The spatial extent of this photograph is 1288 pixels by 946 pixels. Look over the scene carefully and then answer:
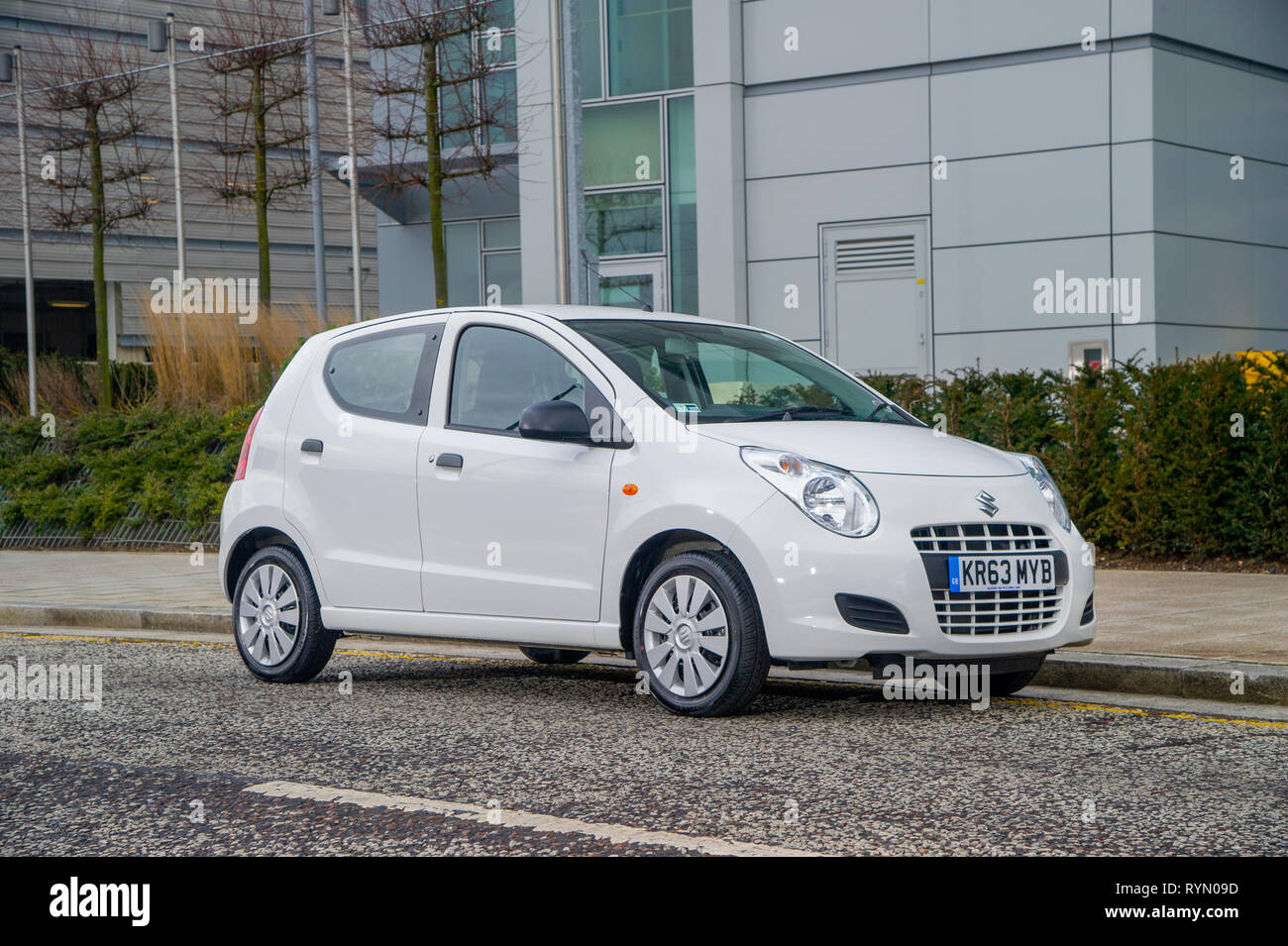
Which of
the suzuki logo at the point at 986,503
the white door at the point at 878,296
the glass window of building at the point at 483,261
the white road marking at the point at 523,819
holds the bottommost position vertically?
the white road marking at the point at 523,819

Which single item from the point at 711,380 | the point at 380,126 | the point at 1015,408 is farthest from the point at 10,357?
the point at 711,380

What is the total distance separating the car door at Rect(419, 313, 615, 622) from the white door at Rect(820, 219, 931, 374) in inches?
498

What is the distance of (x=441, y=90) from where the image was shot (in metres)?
24.6

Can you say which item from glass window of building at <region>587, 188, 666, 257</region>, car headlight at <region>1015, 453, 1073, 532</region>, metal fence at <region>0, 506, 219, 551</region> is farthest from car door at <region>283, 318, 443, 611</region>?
glass window of building at <region>587, 188, 666, 257</region>

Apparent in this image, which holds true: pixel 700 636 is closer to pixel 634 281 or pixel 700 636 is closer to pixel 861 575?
pixel 861 575

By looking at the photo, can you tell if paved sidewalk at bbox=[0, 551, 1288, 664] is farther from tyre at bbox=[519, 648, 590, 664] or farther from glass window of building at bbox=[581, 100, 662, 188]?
glass window of building at bbox=[581, 100, 662, 188]

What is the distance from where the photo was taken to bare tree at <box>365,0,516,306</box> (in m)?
20.6

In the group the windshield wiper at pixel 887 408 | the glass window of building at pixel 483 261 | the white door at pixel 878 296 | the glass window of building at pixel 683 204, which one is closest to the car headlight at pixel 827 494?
the windshield wiper at pixel 887 408

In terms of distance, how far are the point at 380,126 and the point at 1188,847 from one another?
19.9 m

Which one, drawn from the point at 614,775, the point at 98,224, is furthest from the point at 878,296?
the point at 614,775

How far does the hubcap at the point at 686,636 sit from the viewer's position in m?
6.74

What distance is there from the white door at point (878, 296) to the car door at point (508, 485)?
12652mm

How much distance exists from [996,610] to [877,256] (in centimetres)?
1420

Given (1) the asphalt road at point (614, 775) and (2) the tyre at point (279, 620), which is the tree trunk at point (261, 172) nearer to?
(2) the tyre at point (279, 620)
